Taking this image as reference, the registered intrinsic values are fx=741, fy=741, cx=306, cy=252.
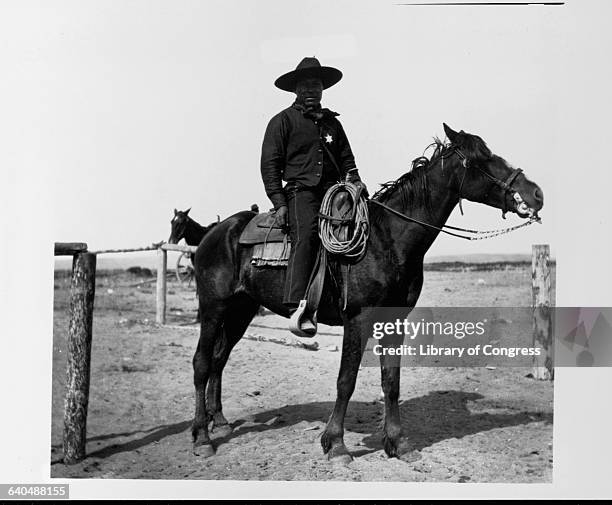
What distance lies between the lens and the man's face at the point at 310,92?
5.48 meters

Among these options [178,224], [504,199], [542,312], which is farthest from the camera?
[178,224]

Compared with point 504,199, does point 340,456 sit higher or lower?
lower

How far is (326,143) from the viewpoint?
5488mm

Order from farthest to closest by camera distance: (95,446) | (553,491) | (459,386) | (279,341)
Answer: (279,341)
(459,386)
(95,446)
(553,491)

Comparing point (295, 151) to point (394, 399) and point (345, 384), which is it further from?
point (394, 399)

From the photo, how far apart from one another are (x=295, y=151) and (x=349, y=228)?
70 centimetres

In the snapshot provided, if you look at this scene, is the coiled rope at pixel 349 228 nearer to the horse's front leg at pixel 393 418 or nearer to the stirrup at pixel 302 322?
the stirrup at pixel 302 322

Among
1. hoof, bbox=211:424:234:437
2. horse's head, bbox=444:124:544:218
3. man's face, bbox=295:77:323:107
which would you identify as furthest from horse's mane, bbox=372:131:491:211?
hoof, bbox=211:424:234:437

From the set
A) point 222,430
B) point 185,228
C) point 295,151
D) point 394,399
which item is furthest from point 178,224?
point 394,399

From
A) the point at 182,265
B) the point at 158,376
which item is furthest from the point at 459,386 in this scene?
the point at 182,265

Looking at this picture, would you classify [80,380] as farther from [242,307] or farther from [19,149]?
[19,149]

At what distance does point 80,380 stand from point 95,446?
0.57 metres

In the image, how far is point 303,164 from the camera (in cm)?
541

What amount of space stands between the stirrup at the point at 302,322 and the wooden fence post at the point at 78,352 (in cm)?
→ 158
